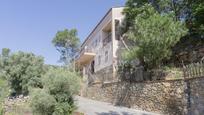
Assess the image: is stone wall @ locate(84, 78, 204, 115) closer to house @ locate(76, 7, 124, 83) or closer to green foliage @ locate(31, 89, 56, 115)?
house @ locate(76, 7, 124, 83)

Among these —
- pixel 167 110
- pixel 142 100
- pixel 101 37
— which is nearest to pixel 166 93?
pixel 167 110

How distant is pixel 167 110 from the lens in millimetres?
17938

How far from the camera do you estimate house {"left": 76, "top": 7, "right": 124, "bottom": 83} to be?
96.0ft

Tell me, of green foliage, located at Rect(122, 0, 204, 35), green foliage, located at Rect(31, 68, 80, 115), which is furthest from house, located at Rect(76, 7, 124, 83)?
green foliage, located at Rect(31, 68, 80, 115)

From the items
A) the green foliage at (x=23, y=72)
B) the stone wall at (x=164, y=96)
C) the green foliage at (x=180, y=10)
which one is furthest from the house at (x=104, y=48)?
the green foliage at (x=23, y=72)

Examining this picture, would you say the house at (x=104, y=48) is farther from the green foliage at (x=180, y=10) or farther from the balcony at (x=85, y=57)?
the green foliage at (x=180, y=10)

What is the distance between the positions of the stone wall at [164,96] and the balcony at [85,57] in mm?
14567

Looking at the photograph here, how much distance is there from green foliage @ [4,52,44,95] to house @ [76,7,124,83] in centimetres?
619

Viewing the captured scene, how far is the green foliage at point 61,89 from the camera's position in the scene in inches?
607

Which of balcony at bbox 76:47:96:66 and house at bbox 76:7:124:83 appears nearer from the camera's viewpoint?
house at bbox 76:7:124:83

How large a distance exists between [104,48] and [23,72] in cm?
958

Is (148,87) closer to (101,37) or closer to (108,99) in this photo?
(108,99)

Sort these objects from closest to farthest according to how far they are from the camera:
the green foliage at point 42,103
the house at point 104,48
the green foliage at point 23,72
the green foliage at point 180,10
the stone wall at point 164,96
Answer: the green foliage at point 42,103 < the stone wall at point 164,96 < the green foliage at point 180,10 < the green foliage at point 23,72 < the house at point 104,48

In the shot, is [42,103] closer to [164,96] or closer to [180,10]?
[164,96]
